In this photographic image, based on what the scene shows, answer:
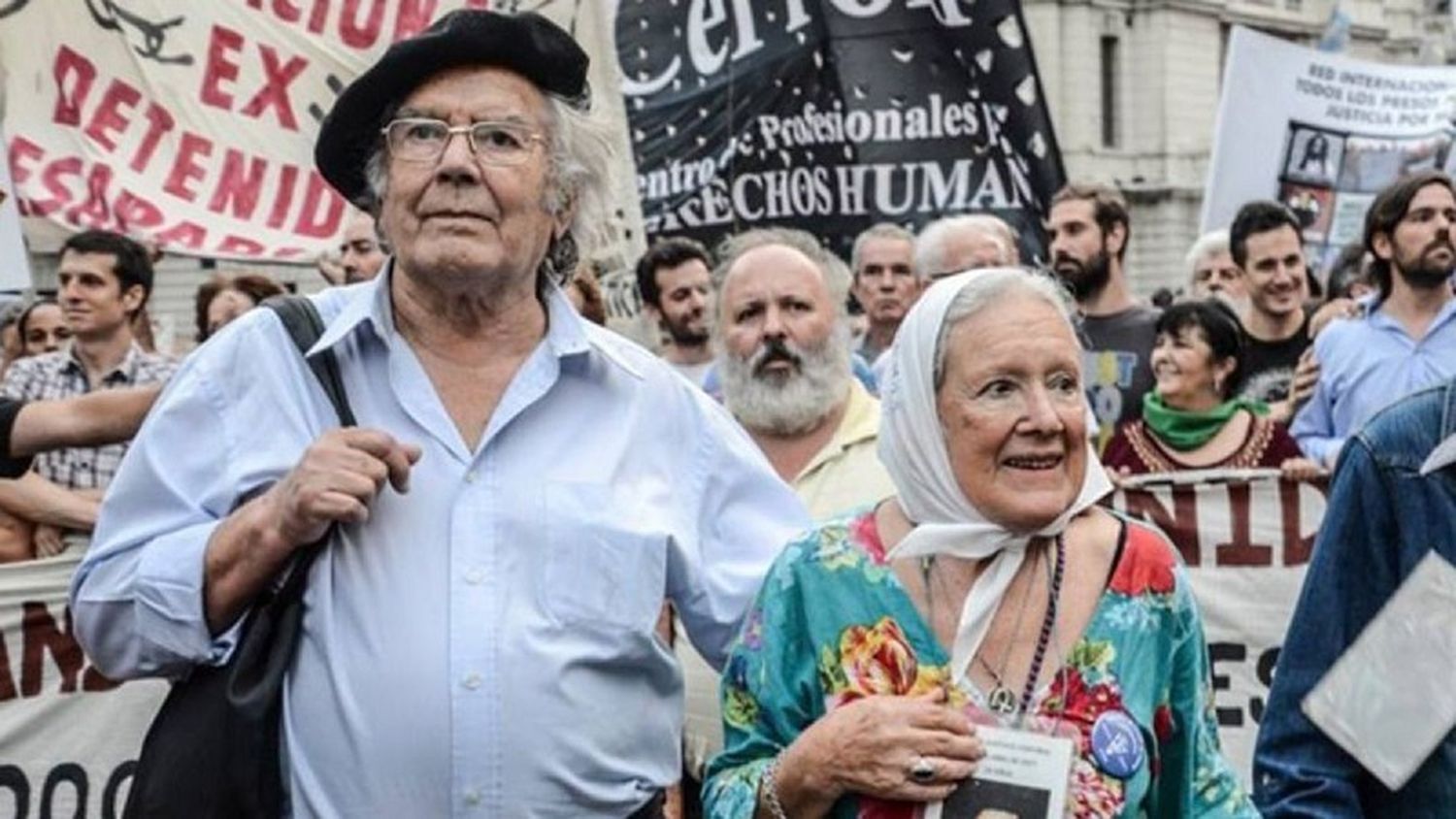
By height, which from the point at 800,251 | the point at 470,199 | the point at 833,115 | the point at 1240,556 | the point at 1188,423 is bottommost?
the point at 1240,556

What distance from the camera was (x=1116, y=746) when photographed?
310cm

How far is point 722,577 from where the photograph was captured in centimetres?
364

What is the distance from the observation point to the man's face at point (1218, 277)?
10.4 meters

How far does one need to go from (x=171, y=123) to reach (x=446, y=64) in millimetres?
4681

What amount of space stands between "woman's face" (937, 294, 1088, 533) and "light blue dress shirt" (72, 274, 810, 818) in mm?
525

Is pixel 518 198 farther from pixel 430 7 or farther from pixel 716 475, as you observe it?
pixel 430 7

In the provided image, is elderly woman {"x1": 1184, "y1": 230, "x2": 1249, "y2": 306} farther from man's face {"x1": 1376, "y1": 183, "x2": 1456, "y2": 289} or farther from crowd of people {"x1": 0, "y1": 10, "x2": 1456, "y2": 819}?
crowd of people {"x1": 0, "y1": 10, "x2": 1456, "y2": 819}

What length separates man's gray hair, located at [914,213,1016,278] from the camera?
7.18 metres

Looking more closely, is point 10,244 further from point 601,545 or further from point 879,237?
point 601,545

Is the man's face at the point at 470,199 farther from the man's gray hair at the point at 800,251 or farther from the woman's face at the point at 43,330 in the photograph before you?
the woman's face at the point at 43,330

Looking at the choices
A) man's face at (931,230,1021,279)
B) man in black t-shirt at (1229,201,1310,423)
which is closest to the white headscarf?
man's face at (931,230,1021,279)

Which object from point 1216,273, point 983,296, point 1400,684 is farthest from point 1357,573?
point 1216,273

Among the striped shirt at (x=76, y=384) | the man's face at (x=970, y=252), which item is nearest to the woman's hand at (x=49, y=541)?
the striped shirt at (x=76, y=384)

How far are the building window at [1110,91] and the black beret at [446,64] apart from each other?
2330 inches
